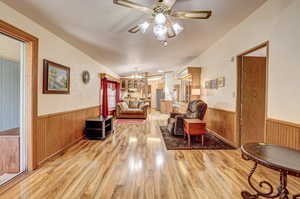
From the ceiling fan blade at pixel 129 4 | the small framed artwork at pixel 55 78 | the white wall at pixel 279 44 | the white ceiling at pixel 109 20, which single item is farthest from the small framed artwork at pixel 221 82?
the small framed artwork at pixel 55 78

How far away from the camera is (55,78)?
9.14ft

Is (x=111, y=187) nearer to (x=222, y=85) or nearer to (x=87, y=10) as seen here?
(x=87, y=10)

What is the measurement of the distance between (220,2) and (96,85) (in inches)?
171

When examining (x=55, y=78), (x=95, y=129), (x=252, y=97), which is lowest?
(x=95, y=129)

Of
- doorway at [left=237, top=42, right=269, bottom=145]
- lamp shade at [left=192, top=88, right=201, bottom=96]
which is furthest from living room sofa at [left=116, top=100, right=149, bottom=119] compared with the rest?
doorway at [left=237, top=42, right=269, bottom=145]

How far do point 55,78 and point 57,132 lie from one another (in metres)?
1.07

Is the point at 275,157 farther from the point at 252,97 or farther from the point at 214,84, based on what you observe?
the point at 214,84

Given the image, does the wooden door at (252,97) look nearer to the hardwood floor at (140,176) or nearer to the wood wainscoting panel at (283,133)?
the hardwood floor at (140,176)

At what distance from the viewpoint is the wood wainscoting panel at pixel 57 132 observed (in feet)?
8.05

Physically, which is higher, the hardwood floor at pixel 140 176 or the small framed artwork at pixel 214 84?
the small framed artwork at pixel 214 84

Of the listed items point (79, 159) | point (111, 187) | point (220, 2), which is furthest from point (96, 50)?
point (111, 187)

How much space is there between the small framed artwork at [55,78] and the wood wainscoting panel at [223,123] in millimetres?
3806

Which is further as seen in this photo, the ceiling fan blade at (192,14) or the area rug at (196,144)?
the area rug at (196,144)

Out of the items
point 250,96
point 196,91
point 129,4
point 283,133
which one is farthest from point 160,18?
point 196,91
